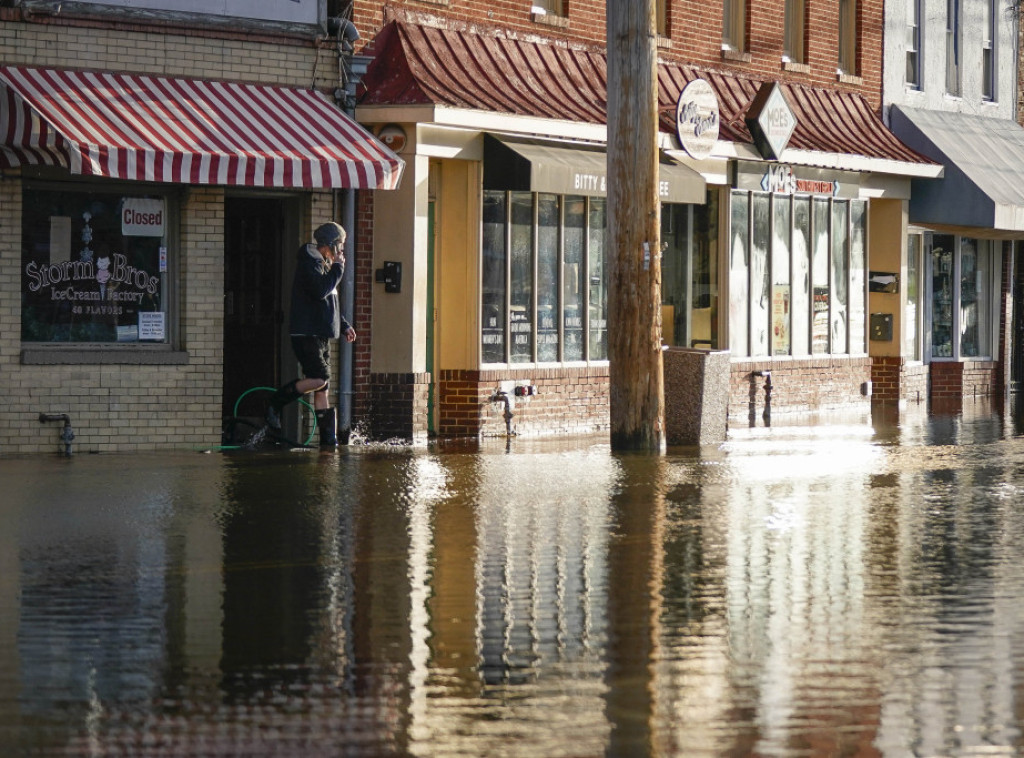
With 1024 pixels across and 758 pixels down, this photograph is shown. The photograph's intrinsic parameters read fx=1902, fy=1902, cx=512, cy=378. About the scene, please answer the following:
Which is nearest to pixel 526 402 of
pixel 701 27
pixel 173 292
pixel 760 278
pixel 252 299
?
pixel 252 299

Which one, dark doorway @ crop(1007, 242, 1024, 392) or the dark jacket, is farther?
dark doorway @ crop(1007, 242, 1024, 392)

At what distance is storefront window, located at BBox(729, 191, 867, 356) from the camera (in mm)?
22250

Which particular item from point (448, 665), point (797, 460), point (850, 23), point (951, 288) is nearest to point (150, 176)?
point (797, 460)

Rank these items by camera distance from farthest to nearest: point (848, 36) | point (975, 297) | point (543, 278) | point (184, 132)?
point (975, 297), point (848, 36), point (543, 278), point (184, 132)

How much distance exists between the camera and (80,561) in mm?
9477

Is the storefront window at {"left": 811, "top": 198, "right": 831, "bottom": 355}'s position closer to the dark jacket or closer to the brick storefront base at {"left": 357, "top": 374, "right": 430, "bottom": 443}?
the brick storefront base at {"left": 357, "top": 374, "right": 430, "bottom": 443}

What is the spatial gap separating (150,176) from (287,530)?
15.7ft

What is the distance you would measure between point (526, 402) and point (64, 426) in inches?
198

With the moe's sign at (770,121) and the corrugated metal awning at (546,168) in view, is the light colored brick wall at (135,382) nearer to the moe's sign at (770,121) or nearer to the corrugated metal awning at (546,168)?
the corrugated metal awning at (546,168)

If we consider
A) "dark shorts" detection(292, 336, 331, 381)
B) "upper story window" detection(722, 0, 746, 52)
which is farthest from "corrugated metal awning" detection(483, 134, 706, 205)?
"upper story window" detection(722, 0, 746, 52)

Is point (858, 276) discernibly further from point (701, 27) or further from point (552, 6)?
point (552, 6)

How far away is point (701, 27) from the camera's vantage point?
21625 millimetres

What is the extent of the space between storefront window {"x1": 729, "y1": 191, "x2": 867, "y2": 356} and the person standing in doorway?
7.12m

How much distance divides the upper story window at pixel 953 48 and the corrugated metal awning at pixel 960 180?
0.79 m
